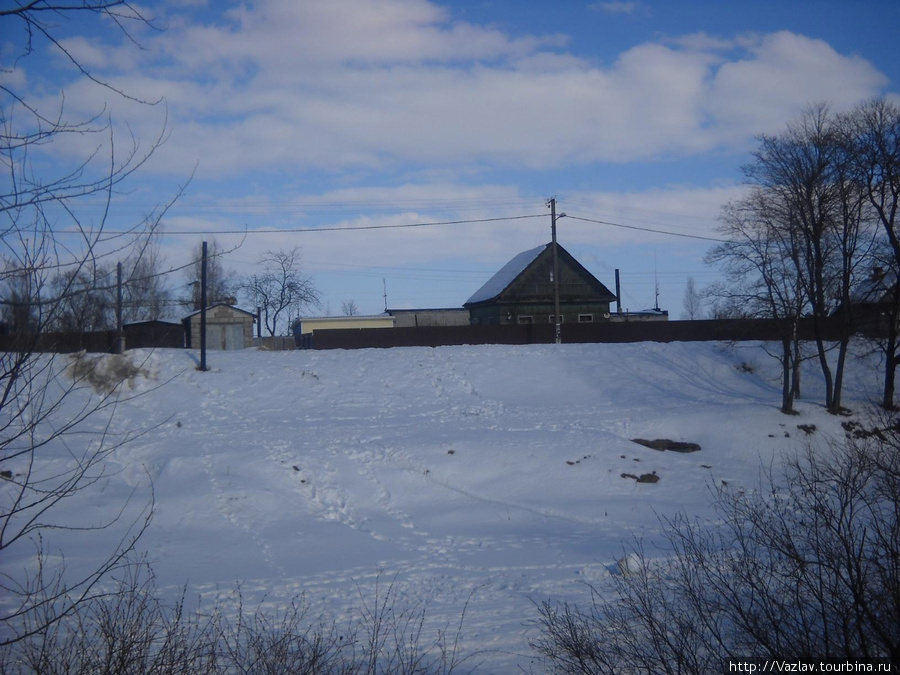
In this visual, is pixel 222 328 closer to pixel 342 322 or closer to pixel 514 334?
pixel 342 322

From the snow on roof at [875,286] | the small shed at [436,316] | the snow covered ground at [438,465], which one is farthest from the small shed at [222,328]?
the snow on roof at [875,286]

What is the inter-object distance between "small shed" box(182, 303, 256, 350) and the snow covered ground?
25.5ft

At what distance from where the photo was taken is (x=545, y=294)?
4931cm

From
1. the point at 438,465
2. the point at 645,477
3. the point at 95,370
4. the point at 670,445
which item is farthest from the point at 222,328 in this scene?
the point at 645,477

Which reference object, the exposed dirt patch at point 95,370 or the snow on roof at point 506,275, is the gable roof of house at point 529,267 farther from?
the exposed dirt patch at point 95,370

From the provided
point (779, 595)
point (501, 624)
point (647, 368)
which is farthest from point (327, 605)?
point (647, 368)

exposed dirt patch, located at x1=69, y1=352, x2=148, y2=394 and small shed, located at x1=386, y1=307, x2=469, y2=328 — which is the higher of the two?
small shed, located at x1=386, y1=307, x2=469, y2=328

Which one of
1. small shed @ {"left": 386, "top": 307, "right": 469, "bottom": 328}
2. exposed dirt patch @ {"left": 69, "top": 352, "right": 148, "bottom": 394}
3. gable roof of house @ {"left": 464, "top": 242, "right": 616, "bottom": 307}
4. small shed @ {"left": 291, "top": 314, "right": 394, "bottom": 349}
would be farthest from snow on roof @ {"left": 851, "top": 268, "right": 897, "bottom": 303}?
small shed @ {"left": 386, "top": 307, "right": 469, "bottom": 328}

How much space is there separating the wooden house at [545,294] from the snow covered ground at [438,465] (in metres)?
13.7

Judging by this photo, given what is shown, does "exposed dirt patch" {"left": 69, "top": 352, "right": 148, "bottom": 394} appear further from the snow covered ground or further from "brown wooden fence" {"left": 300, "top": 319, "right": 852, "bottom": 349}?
"brown wooden fence" {"left": 300, "top": 319, "right": 852, "bottom": 349}

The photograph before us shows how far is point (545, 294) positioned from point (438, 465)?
29.9 metres

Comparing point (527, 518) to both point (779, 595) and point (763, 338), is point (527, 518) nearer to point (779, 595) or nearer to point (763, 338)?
point (779, 595)

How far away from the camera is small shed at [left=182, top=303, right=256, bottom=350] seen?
136 feet

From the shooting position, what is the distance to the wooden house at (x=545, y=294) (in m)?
48.9
